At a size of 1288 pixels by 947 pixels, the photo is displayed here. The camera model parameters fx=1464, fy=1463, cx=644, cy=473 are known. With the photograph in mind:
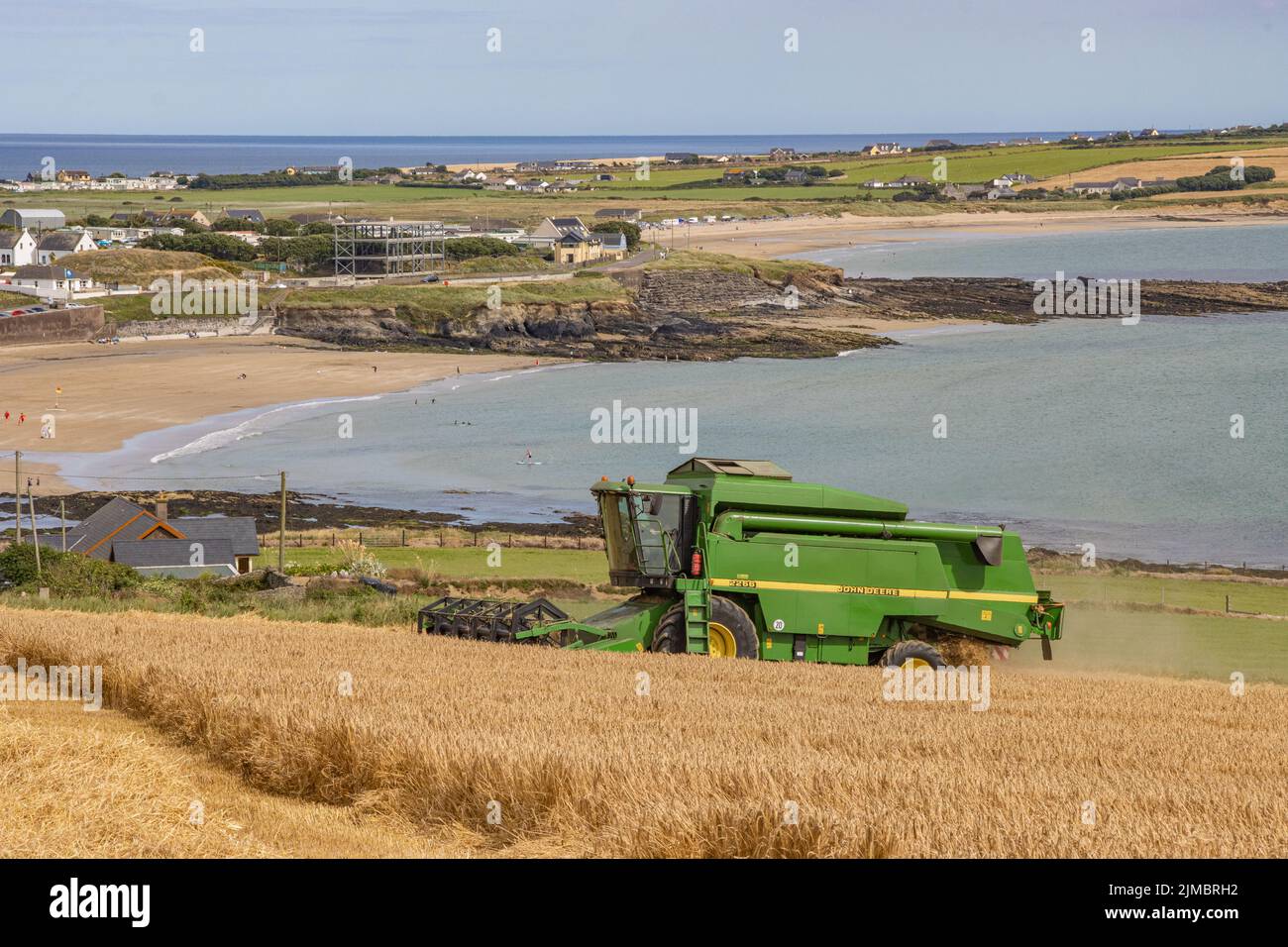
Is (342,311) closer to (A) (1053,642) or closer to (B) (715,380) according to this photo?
(B) (715,380)

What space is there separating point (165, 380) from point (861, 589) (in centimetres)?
6371

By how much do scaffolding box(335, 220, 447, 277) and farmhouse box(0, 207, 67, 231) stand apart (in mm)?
32542

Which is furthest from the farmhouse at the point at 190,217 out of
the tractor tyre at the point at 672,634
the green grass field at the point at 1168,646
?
the tractor tyre at the point at 672,634

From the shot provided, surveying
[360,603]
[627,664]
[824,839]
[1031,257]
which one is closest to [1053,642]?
[627,664]

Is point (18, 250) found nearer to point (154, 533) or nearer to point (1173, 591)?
point (154, 533)

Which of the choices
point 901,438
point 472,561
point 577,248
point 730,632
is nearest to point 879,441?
point 901,438

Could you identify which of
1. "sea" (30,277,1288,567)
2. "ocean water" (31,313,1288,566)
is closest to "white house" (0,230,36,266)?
"sea" (30,277,1288,567)

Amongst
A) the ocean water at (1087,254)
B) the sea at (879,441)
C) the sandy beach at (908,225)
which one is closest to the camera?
the sea at (879,441)

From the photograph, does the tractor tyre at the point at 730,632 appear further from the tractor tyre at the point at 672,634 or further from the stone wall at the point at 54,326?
the stone wall at the point at 54,326

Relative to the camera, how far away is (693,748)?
11383 mm

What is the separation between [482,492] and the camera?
5444 centimetres

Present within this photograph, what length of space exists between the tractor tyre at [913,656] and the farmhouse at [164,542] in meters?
24.3

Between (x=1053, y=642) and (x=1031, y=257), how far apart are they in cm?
12873

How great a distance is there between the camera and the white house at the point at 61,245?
11694 centimetres
